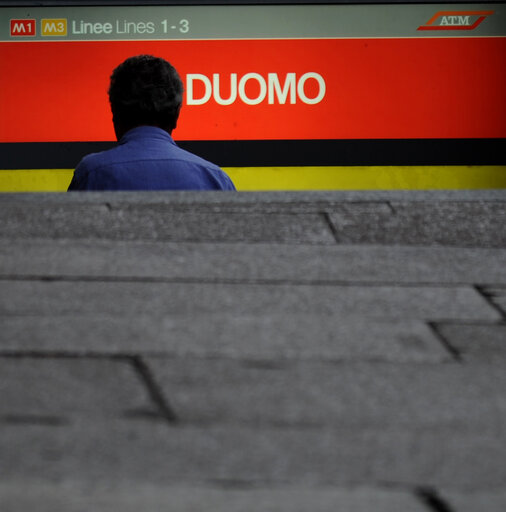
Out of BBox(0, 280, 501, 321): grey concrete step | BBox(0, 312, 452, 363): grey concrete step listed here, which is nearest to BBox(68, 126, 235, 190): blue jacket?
BBox(0, 280, 501, 321): grey concrete step

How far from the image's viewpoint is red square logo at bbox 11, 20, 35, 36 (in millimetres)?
4070

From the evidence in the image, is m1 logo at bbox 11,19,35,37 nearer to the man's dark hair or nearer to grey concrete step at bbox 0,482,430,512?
the man's dark hair

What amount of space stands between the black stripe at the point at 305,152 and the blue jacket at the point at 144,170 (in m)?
1.57

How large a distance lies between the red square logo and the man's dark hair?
1515 mm

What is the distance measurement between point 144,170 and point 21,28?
190cm

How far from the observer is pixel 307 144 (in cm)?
415

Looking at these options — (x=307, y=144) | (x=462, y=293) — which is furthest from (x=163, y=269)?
(x=307, y=144)

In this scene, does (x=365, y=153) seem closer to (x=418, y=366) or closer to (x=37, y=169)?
(x=37, y=169)

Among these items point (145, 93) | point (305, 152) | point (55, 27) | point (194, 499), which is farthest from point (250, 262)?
point (55, 27)

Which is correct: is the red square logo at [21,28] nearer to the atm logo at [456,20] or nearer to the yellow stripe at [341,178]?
the yellow stripe at [341,178]

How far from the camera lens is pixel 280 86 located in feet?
13.4

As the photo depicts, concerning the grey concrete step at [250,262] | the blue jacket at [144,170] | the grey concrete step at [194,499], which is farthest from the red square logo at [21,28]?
the grey concrete step at [194,499]

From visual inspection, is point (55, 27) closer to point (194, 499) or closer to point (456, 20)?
point (456, 20)

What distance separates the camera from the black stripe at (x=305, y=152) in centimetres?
414
